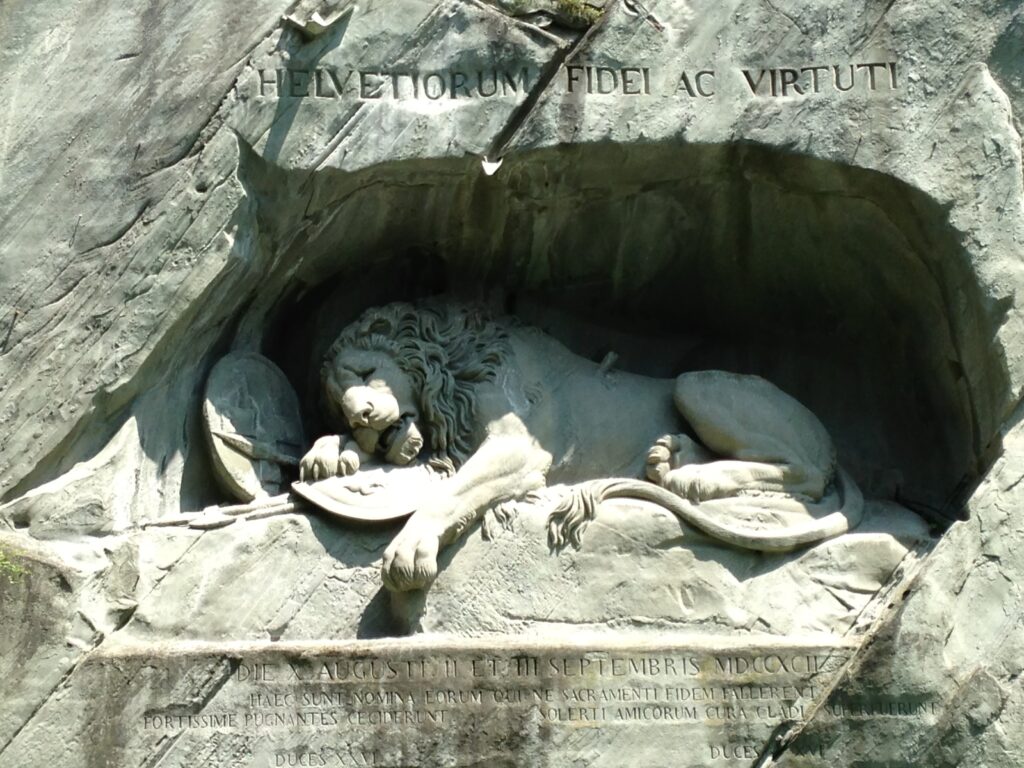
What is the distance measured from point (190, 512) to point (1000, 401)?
3.54 metres

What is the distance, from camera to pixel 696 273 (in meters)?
9.63

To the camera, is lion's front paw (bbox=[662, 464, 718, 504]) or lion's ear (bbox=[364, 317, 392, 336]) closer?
lion's front paw (bbox=[662, 464, 718, 504])

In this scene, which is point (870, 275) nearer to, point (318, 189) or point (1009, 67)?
point (1009, 67)

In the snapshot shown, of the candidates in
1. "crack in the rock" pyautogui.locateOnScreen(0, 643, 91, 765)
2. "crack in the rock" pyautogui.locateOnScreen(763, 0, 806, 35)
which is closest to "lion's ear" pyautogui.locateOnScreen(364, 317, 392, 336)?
"crack in the rock" pyautogui.locateOnScreen(0, 643, 91, 765)

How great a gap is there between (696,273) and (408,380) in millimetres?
1525

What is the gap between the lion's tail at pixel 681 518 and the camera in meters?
8.71

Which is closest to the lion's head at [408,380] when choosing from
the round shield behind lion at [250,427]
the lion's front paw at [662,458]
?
the round shield behind lion at [250,427]

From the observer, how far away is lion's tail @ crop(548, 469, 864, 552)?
28.6 feet

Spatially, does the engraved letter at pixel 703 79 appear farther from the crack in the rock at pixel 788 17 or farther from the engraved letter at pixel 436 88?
the engraved letter at pixel 436 88

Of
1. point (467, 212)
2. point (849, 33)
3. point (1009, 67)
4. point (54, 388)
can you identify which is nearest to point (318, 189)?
point (467, 212)

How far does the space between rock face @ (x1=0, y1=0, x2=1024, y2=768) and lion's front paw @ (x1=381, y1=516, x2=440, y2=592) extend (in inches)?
3.9

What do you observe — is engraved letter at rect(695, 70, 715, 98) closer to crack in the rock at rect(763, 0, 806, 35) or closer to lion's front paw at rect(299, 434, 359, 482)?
crack in the rock at rect(763, 0, 806, 35)

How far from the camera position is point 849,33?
898cm

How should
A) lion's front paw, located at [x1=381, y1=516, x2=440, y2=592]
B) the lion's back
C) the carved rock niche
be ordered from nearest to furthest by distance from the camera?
lion's front paw, located at [x1=381, y1=516, x2=440, y2=592] → the carved rock niche → the lion's back
